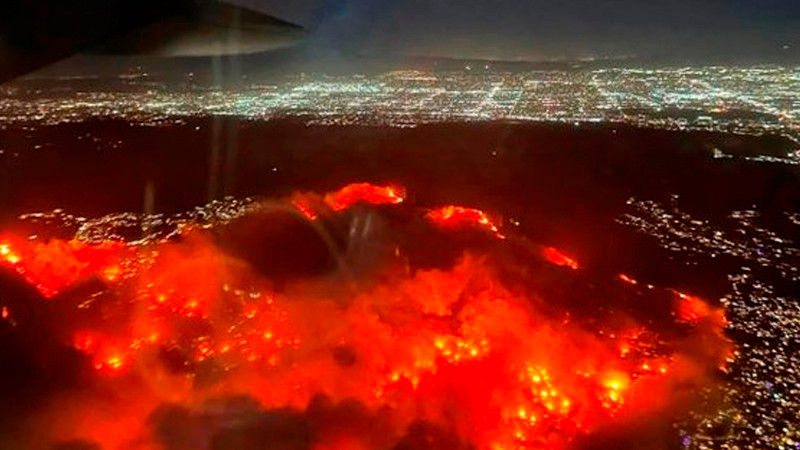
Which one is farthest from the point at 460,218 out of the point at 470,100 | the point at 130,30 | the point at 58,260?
the point at 470,100

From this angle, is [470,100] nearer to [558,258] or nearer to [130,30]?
[558,258]

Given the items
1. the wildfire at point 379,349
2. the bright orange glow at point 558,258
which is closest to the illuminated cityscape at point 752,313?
the wildfire at point 379,349

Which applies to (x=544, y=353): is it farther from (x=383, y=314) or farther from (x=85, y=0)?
(x=85, y=0)

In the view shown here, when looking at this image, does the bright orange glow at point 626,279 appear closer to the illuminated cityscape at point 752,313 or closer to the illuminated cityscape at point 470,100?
the illuminated cityscape at point 752,313

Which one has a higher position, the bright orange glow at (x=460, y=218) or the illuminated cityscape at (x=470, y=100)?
the bright orange glow at (x=460, y=218)

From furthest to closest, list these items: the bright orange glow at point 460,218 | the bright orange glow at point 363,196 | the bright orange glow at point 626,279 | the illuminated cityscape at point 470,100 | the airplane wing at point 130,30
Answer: the illuminated cityscape at point 470,100 → the bright orange glow at point 363,196 → the bright orange glow at point 460,218 → the bright orange glow at point 626,279 → the airplane wing at point 130,30

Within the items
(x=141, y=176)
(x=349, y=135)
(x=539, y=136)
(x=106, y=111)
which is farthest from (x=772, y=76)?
(x=141, y=176)

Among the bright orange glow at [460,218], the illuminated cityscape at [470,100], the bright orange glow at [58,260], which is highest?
the bright orange glow at [460,218]
